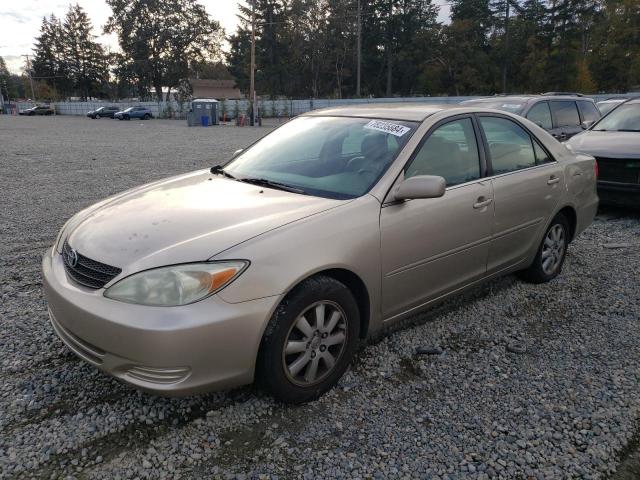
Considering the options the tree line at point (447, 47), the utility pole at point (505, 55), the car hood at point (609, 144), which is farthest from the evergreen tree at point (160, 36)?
the car hood at point (609, 144)

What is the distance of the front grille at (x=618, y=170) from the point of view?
21.0 feet

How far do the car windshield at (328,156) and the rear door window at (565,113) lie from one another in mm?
6766

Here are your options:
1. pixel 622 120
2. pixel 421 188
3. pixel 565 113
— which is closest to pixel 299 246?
pixel 421 188

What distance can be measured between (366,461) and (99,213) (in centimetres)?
213

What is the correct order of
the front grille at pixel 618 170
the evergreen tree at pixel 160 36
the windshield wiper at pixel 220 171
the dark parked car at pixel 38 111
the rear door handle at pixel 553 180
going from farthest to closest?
the evergreen tree at pixel 160 36
the dark parked car at pixel 38 111
the front grille at pixel 618 170
the rear door handle at pixel 553 180
the windshield wiper at pixel 220 171

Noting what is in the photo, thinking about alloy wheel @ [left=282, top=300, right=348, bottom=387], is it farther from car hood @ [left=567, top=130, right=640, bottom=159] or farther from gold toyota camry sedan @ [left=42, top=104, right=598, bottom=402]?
car hood @ [left=567, top=130, right=640, bottom=159]

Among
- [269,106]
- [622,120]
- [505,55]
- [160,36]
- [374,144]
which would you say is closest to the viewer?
[374,144]

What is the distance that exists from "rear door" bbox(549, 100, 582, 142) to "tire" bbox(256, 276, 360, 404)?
7489 mm

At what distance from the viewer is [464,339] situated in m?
3.53

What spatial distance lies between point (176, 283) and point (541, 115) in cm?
824

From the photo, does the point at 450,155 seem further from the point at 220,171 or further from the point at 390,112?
the point at 220,171

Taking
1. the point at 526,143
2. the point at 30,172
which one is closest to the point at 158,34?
the point at 30,172

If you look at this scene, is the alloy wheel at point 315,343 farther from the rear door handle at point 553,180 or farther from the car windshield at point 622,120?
the car windshield at point 622,120

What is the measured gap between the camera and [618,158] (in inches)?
256
